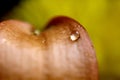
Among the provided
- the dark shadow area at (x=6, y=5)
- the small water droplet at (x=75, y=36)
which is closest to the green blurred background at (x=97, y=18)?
the dark shadow area at (x=6, y=5)

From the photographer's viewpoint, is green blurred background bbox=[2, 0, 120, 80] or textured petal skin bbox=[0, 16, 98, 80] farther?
green blurred background bbox=[2, 0, 120, 80]

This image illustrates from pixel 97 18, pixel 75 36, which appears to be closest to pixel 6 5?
pixel 97 18

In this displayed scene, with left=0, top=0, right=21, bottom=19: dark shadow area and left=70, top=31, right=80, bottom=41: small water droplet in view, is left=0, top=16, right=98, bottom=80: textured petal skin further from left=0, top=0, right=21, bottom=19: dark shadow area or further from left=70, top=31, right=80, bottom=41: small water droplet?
left=0, top=0, right=21, bottom=19: dark shadow area

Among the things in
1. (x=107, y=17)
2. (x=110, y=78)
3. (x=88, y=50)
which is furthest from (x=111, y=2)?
(x=88, y=50)

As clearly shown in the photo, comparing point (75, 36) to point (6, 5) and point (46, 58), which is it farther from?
point (6, 5)

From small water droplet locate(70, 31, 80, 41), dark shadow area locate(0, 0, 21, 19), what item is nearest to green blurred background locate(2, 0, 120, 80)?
dark shadow area locate(0, 0, 21, 19)
